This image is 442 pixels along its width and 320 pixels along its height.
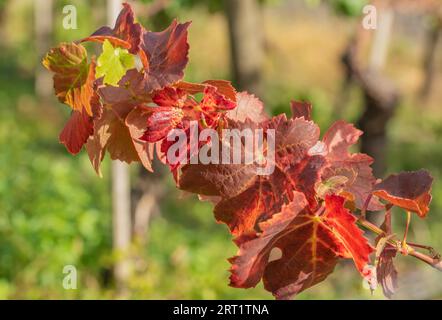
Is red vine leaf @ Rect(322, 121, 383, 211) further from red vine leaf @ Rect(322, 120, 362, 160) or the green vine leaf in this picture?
the green vine leaf

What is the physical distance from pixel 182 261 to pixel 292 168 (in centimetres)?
398

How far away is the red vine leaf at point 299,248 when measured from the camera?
2.98 ft

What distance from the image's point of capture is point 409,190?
1.02 meters

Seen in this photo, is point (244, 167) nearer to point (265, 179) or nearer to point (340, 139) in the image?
point (265, 179)

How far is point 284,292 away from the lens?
94 cm

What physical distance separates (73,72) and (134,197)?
444 cm

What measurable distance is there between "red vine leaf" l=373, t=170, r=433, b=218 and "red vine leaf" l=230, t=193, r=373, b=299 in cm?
7

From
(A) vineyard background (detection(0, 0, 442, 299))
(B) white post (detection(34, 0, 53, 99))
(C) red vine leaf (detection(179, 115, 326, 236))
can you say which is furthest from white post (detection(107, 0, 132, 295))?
(B) white post (detection(34, 0, 53, 99))

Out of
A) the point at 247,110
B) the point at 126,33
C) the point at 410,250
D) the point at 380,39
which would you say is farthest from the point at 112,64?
the point at 380,39

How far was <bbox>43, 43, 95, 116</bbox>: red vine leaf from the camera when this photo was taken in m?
0.99

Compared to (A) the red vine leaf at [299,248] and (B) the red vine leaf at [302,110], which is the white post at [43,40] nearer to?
(B) the red vine leaf at [302,110]

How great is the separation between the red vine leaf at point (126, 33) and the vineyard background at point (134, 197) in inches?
9.2
